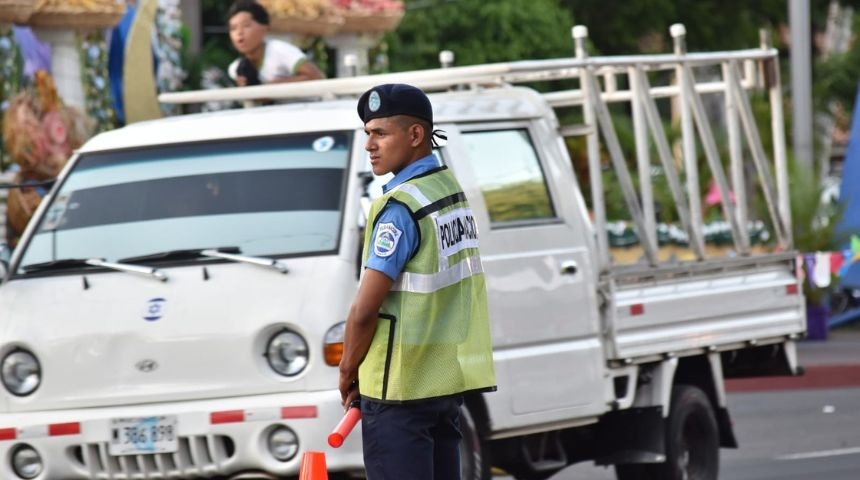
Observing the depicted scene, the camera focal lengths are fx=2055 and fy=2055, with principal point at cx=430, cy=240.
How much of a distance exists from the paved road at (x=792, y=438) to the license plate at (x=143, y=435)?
4.20 metres

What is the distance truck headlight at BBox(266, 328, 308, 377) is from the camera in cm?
737

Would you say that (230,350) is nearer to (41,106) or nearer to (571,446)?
(571,446)

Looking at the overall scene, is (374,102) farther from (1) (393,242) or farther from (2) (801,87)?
(2) (801,87)

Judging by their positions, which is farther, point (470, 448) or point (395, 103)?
point (470, 448)

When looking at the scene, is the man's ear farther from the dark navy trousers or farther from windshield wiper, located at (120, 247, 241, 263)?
windshield wiper, located at (120, 247, 241, 263)

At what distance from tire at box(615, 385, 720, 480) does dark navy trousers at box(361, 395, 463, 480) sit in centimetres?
398

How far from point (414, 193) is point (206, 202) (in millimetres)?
2628

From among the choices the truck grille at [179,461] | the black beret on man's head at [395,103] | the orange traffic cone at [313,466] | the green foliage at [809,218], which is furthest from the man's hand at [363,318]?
the green foliage at [809,218]

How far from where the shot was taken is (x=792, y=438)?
43.3ft

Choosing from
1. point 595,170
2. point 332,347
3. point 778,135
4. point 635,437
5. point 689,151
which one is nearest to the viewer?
point 332,347

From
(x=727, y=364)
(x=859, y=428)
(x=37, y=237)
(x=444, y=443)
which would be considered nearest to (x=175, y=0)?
(x=859, y=428)

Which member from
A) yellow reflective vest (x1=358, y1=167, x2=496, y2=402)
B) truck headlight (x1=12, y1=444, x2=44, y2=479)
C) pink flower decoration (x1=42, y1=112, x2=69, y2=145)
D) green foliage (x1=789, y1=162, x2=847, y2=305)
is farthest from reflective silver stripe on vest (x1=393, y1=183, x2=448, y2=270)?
green foliage (x1=789, y1=162, x2=847, y2=305)

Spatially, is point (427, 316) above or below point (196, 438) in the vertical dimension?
above

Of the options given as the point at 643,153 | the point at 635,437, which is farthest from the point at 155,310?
the point at 643,153
